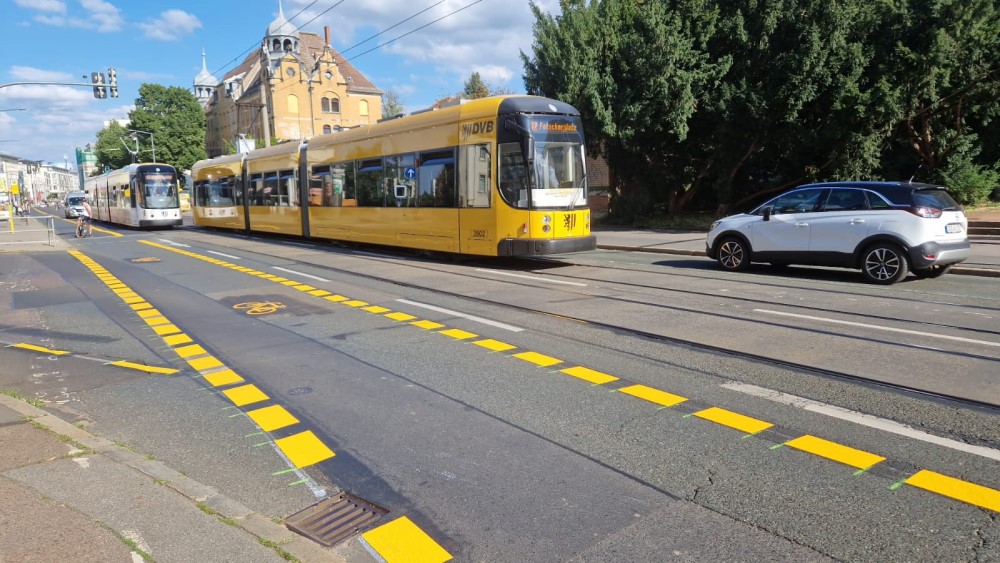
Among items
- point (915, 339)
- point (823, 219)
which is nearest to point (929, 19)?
point (823, 219)

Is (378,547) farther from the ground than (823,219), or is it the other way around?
(823,219)

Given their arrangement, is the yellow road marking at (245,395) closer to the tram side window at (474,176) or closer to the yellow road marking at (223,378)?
the yellow road marking at (223,378)

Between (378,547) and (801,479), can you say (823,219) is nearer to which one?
(801,479)

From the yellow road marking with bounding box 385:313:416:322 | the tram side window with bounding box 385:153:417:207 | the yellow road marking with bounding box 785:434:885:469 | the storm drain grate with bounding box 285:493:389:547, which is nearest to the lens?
the storm drain grate with bounding box 285:493:389:547

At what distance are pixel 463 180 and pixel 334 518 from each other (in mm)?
11327

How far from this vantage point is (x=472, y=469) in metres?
4.10

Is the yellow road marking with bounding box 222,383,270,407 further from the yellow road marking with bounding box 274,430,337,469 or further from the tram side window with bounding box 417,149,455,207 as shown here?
the tram side window with bounding box 417,149,455,207

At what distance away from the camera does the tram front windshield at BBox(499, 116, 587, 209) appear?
13.2 m

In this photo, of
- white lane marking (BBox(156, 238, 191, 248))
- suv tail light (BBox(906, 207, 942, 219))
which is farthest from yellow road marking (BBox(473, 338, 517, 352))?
white lane marking (BBox(156, 238, 191, 248))

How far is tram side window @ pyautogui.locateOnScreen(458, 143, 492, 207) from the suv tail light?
25.3ft

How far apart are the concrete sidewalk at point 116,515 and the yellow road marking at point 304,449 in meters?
0.63

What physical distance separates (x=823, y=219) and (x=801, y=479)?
30.4 feet

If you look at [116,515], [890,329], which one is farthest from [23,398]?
[890,329]

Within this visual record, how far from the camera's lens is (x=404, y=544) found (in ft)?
10.7
